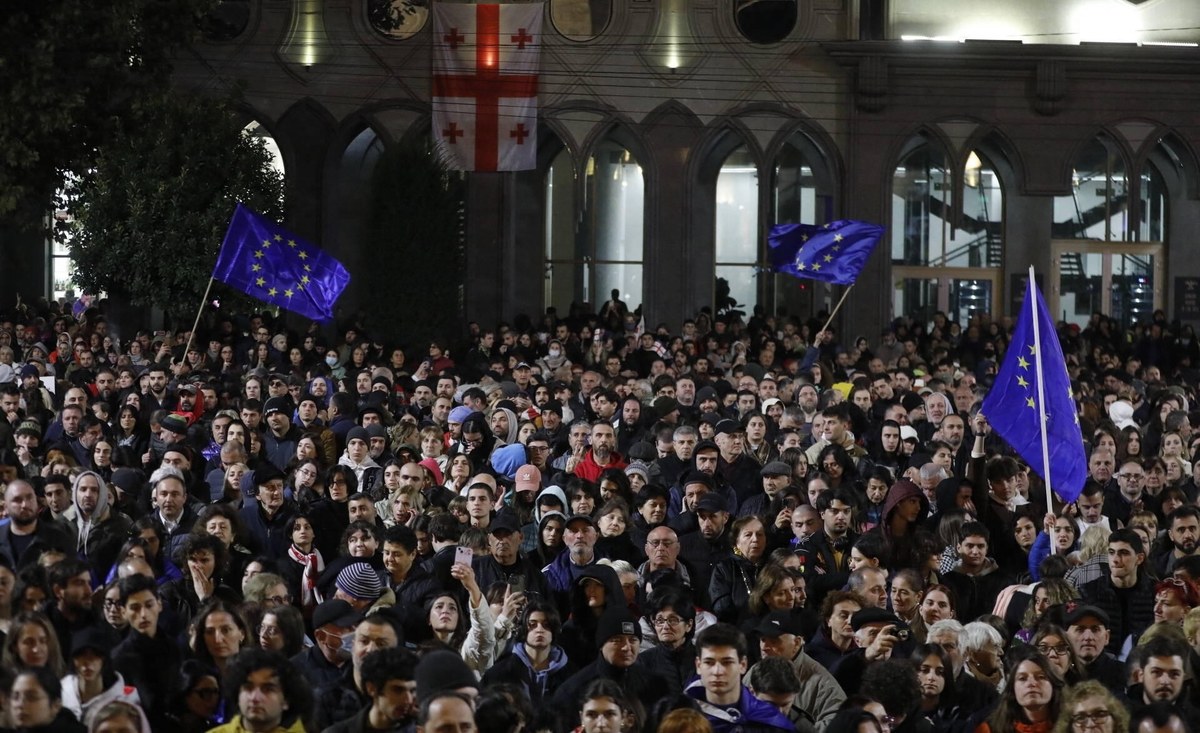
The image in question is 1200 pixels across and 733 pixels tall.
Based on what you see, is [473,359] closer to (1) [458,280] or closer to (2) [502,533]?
(1) [458,280]

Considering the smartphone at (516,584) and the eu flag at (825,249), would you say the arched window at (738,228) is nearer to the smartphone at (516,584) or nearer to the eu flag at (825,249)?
the eu flag at (825,249)

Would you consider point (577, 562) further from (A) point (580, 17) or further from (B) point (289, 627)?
(A) point (580, 17)

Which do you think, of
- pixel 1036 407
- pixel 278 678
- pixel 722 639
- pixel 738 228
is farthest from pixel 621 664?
pixel 738 228

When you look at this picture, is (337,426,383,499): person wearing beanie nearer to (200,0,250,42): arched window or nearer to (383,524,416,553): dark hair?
(383,524,416,553): dark hair

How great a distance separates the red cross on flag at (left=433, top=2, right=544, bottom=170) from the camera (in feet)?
98.6

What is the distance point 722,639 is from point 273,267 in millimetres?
11540

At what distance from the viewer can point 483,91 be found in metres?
30.2

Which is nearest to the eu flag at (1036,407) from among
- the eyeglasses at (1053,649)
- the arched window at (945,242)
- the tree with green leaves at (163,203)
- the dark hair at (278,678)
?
the eyeglasses at (1053,649)

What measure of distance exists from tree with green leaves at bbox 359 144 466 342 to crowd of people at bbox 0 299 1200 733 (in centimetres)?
954

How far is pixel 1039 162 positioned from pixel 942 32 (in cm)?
277

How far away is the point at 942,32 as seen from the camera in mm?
32094

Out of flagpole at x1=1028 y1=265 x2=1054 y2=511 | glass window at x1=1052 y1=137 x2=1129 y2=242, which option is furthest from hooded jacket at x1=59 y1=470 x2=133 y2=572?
glass window at x1=1052 y1=137 x2=1129 y2=242

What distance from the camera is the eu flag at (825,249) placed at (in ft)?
71.9

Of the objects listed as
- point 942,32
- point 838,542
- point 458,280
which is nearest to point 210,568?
point 838,542
